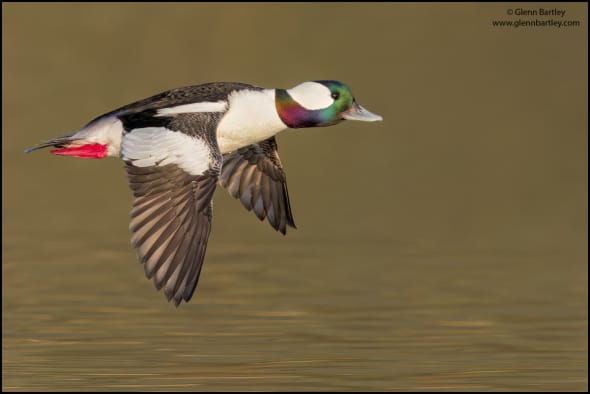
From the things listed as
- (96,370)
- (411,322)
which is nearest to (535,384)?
(411,322)

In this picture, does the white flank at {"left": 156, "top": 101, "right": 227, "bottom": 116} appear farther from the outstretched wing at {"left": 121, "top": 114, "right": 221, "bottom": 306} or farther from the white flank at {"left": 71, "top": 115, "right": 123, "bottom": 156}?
the white flank at {"left": 71, "top": 115, "right": 123, "bottom": 156}

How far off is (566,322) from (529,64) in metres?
13.3

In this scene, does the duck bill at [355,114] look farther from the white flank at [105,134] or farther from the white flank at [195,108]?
the white flank at [105,134]

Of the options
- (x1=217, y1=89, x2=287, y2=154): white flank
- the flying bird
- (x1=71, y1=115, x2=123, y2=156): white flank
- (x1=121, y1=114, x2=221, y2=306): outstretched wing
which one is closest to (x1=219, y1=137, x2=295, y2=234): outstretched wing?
the flying bird

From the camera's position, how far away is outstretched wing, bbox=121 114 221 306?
8656 millimetres

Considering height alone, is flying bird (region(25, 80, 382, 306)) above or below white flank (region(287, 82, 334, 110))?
below

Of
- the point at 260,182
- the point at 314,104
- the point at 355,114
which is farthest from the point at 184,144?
the point at 260,182

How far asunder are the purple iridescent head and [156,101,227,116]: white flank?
405 millimetres

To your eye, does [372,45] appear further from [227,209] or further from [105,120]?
[105,120]

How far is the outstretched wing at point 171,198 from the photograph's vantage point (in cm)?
866

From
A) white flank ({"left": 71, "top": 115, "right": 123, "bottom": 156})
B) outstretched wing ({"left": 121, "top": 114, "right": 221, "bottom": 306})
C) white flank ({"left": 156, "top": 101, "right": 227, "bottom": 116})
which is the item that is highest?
white flank ({"left": 156, "top": 101, "right": 227, "bottom": 116})

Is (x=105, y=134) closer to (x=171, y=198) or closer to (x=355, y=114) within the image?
(x=171, y=198)

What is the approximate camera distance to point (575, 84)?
24891 millimetres

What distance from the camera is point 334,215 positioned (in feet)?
60.0
